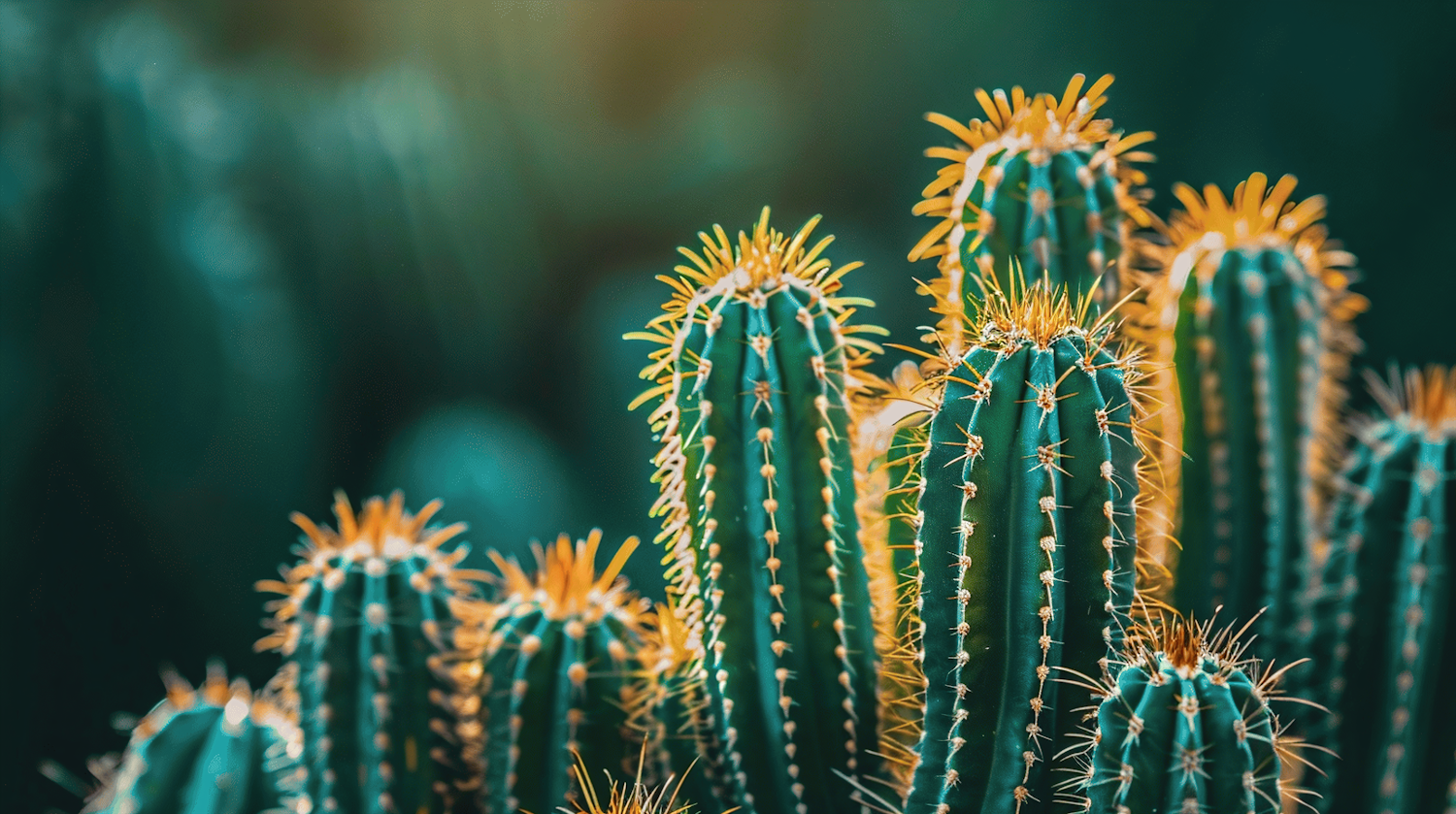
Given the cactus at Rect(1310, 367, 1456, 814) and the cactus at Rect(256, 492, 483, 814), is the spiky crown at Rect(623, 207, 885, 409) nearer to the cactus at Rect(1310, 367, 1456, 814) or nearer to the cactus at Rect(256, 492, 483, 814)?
the cactus at Rect(256, 492, 483, 814)

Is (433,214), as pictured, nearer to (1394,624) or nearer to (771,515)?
(771,515)

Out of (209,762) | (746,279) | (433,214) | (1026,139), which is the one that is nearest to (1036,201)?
(1026,139)

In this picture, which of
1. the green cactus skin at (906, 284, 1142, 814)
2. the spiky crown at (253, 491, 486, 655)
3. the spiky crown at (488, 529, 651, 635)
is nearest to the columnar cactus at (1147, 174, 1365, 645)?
the green cactus skin at (906, 284, 1142, 814)

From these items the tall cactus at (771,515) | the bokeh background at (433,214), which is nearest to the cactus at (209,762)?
the tall cactus at (771,515)

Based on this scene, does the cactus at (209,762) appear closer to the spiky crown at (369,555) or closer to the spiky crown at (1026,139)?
the spiky crown at (369,555)

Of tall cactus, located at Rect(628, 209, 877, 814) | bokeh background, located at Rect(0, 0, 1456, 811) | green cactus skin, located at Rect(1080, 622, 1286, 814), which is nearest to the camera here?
green cactus skin, located at Rect(1080, 622, 1286, 814)

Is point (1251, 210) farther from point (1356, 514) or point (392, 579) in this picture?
point (392, 579)
